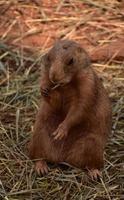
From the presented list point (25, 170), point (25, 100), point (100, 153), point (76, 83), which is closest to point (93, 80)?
point (76, 83)

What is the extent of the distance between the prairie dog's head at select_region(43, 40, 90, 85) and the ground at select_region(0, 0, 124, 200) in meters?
0.86

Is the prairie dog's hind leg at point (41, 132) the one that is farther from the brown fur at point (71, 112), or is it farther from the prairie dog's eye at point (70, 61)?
the prairie dog's eye at point (70, 61)

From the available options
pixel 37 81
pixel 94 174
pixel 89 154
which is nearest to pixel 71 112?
pixel 89 154

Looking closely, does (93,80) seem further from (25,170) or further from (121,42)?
(121,42)

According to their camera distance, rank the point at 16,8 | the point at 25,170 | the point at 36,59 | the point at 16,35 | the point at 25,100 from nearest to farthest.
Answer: the point at 25,170 < the point at 25,100 < the point at 36,59 < the point at 16,35 < the point at 16,8

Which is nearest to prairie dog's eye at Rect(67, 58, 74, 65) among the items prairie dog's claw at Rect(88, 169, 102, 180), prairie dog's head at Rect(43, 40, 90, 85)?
prairie dog's head at Rect(43, 40, 90, 85)

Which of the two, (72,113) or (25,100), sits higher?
(72,113)

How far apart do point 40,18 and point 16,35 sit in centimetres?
48

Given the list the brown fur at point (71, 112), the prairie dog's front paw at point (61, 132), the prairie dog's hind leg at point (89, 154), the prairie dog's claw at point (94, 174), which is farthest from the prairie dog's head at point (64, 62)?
the prairie dog's claw at point (94, 174)

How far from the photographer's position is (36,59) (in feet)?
22.5

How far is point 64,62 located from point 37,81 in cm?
202

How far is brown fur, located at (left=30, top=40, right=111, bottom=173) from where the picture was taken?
4.54 metres

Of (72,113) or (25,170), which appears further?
(25,170)

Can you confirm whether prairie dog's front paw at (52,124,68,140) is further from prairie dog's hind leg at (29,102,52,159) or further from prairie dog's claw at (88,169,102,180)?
prairie dog's claw at (88,169,102,180)
